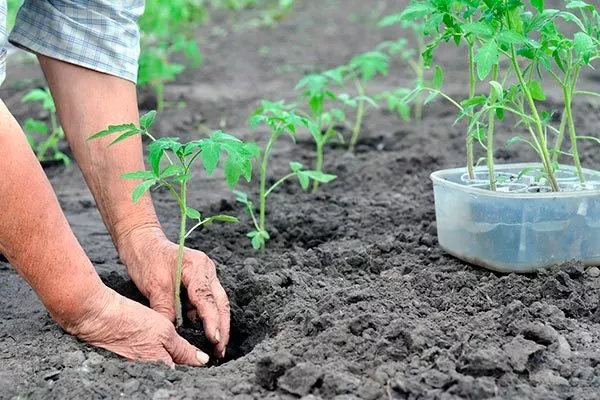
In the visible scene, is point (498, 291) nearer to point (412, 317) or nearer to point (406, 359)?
point (412, 317)

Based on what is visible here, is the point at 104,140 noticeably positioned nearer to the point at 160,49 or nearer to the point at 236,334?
the point at 236,334

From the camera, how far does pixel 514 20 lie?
2.44m

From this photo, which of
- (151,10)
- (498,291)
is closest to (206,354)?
(498,291)

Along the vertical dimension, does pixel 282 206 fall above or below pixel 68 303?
below

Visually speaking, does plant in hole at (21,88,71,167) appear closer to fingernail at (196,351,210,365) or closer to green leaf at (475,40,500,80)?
fingernail at (196,351,210,365)

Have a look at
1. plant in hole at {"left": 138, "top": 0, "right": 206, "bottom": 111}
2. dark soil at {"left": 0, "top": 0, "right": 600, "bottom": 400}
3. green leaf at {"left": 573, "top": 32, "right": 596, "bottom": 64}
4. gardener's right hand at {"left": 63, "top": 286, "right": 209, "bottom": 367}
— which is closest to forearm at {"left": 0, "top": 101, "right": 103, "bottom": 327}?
gardener's right hand at {"left": 63, "top": 286, "right": 209, "bottom": 367}

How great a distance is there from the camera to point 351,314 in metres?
2.29

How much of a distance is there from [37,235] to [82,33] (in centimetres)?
81

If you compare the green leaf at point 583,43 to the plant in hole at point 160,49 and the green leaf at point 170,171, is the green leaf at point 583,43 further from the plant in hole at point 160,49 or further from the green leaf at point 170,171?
the plant in hole at point 160,49

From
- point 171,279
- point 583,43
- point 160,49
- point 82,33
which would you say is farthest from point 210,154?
point 160,49

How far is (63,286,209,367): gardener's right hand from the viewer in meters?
2.30

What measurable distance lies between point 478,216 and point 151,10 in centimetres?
404

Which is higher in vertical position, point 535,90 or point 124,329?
point 535,90

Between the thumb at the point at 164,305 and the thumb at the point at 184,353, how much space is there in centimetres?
16
